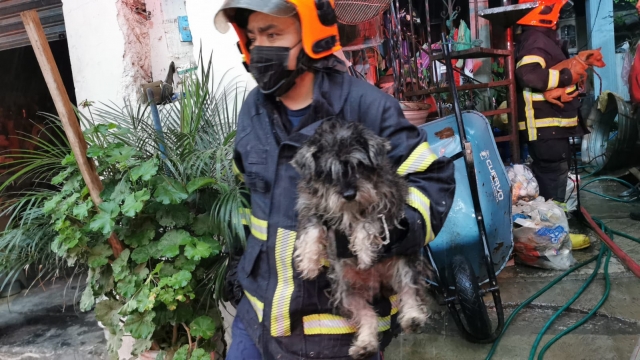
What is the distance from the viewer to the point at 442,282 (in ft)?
10.6

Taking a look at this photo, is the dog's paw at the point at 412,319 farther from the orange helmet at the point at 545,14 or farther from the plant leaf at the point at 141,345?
the orange helmet at the point at 545,14

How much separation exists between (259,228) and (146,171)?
884 millimetres

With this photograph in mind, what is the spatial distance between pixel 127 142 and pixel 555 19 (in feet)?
14.2

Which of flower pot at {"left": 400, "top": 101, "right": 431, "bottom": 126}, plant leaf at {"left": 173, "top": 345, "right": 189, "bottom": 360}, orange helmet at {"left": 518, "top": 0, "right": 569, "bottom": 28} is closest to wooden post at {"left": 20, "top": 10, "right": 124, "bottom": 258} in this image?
plant leaf at {"left": 173, "top": 345, "right": 189, "bottom": 360}

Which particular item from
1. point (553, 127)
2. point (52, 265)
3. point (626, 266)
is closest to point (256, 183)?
point (52, 265)

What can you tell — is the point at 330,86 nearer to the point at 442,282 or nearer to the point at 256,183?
the point at 256,183

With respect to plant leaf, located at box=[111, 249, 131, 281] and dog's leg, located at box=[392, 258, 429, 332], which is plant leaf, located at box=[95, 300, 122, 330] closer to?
plant leaf, located at box=[111, 249, 131, 281]

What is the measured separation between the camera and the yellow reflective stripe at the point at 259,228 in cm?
176

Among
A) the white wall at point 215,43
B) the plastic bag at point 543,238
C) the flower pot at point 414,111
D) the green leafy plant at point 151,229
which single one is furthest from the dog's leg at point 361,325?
the plastic bag at point 543,238

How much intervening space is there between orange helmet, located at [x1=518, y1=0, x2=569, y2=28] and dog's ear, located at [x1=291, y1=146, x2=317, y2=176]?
408 centimetres

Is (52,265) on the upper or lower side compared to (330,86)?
lower

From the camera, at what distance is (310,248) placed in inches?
63.4

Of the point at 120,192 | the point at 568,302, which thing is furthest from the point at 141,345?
the point at 568,302

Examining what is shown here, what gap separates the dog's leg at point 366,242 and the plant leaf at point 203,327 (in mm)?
1329
